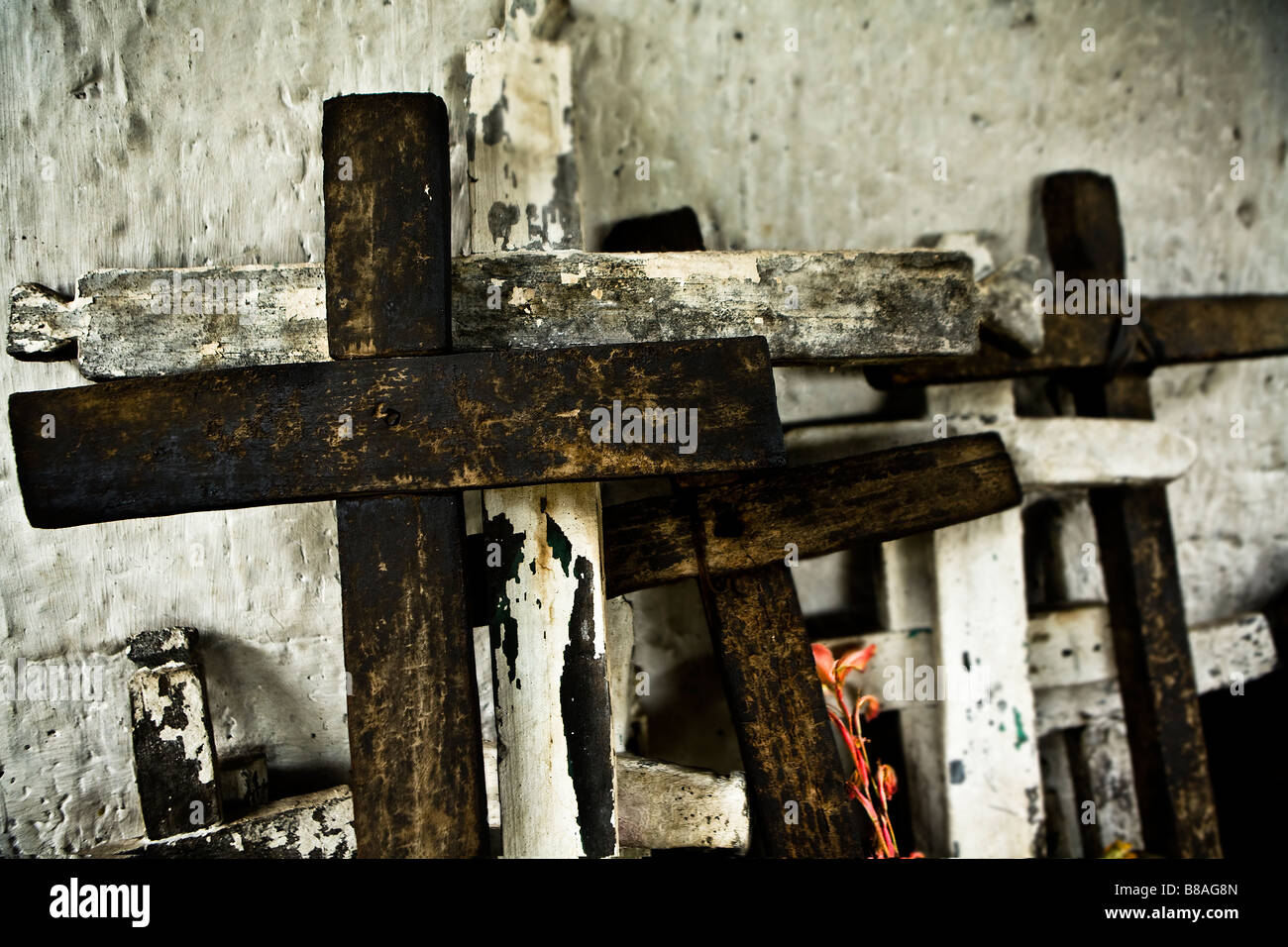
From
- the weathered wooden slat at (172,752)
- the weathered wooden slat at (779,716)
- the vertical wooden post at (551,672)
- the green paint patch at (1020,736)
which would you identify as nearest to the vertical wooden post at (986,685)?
the green paint patch at (1020,736)

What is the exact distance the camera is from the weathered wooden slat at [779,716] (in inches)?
40.7

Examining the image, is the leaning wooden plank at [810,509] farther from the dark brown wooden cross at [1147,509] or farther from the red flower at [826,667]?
the dark brown wooden cross at [1147,509]

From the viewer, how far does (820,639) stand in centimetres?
132

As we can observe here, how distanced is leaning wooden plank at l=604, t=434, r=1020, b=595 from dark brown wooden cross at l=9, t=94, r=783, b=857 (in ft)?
0.83

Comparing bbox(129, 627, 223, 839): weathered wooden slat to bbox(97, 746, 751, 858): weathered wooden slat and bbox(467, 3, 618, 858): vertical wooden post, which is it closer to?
bbox(97, 746, 751, 858): weathered wooden slat

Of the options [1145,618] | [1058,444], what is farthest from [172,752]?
[1145,618]

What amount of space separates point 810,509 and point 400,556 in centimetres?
52

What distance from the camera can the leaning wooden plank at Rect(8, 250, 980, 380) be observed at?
2.94 ft

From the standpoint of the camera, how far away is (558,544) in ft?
3.12

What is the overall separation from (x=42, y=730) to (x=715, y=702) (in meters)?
0.97

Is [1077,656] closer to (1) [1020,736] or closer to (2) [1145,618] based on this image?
(2) [1145,618]

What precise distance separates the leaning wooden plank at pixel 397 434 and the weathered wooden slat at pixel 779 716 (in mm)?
307

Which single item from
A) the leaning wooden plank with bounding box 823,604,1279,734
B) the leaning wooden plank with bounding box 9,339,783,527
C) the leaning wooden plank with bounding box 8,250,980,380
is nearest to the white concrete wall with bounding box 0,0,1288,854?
the leaning wooden plank with bounding box 823,604,1279,734

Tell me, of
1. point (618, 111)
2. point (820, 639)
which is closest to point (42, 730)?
point (820, 639)
